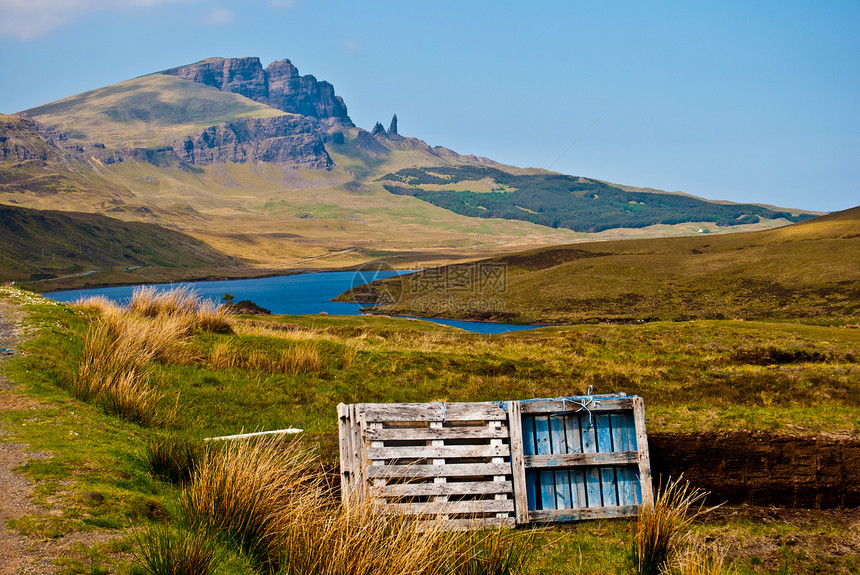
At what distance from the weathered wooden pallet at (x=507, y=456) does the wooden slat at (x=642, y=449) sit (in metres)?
0.02

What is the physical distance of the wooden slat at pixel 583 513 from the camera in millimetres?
10344

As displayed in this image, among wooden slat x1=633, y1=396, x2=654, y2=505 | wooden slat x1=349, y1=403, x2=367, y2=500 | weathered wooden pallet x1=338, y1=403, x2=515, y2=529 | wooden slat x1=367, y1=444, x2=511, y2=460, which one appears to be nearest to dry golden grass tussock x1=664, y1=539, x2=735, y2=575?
wooden slat x1=633, y1=396, x2=654, y2=505

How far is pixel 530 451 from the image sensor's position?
1052 cm

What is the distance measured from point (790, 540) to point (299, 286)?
161351 millimetres

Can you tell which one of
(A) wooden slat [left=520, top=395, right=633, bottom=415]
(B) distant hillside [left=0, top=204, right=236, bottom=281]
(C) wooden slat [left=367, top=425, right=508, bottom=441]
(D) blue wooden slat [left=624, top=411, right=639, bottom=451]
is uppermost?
(B) distant hillside [left=0, top=204, right=236, bottom=281]

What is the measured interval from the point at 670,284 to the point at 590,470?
9230 centimetres

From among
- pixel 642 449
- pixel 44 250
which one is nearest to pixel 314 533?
pixel 642 449

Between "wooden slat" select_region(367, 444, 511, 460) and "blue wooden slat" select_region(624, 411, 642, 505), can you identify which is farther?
"blue wooden slat" select_region(624, 411, 642, 505)

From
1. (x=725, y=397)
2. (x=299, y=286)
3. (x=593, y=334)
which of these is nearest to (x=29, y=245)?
(x=299, y=286)

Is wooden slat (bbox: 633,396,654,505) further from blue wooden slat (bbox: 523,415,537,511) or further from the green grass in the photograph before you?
blue wooden slat (bbox: 523,415,537,511)

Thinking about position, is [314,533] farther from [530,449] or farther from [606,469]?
[606,469]

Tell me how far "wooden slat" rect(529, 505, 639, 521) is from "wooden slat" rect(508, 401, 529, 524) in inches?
8.9

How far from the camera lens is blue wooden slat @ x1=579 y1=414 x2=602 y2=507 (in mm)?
10609

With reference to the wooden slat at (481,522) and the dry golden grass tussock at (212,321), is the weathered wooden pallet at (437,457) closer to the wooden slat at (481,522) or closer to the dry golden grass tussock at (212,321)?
the wooden slat at (481,522)
